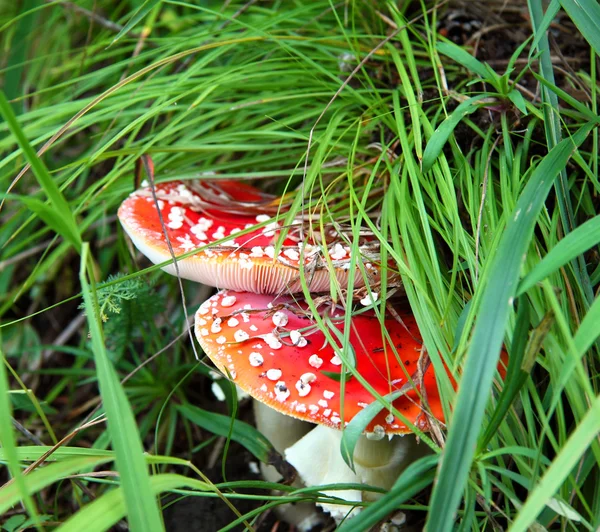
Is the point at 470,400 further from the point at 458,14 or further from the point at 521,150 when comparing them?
the point at 458,14

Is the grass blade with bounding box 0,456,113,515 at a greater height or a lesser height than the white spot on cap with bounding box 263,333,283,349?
greater

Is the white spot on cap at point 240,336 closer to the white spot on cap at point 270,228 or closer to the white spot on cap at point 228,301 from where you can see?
the white spot on cap at point 228,301

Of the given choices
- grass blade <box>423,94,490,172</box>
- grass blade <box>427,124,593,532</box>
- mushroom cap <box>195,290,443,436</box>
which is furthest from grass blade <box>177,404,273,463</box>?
grass blade <box>423,94,490,172</box>

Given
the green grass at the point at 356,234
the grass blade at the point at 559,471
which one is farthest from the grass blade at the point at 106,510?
the grass blade at the point at 559,471

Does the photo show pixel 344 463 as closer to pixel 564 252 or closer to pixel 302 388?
pixel 302 388

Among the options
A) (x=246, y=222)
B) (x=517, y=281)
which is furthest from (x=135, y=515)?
(x=246, y=222)

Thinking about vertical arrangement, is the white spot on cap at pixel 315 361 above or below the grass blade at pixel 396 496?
above

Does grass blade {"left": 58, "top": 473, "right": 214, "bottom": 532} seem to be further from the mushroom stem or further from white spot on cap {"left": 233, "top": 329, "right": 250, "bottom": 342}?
the mushroom stem
